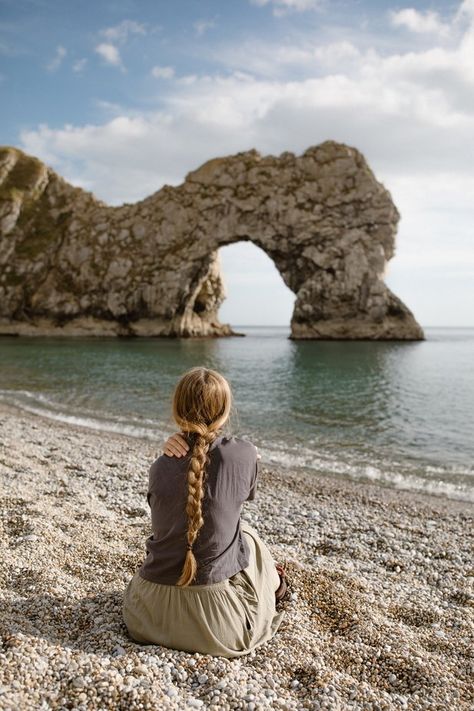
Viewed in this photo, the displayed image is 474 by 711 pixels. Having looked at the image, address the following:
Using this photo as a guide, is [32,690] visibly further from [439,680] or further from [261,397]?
[261,397]

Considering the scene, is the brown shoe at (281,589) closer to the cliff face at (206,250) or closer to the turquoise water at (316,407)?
the turquoise water at (316,407)

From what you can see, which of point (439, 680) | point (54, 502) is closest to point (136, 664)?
point (439, 680)

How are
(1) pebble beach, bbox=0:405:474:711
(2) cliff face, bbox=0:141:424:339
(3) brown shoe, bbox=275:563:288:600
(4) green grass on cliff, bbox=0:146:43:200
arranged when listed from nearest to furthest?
(1) pebble beach, bbox=0:405:474:711 → (3) brown shoe, bbox=275:563:288:600 → (2) cliff face, bbox=0:141:424:339 → (4) green grass on cliff, bbox=0:146:43:200

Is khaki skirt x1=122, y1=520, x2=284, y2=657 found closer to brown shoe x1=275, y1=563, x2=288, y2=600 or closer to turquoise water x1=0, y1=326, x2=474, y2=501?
brown shoe x1=275, y1=563, x2=288, y2=600

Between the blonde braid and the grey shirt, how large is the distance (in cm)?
7

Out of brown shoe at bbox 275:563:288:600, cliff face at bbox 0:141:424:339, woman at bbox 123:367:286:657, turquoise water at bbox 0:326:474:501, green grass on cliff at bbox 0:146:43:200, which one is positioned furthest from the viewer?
green grass on cliff at bbox 0:146:43:200

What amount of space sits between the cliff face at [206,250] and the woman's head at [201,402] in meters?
91.1

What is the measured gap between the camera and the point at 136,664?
429cm

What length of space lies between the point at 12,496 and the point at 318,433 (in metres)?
13.4

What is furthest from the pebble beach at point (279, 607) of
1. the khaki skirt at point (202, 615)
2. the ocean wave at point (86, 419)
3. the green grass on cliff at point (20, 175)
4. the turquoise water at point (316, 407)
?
the green grass on cliff at point (20, 175)

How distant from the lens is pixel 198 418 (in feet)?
13.8

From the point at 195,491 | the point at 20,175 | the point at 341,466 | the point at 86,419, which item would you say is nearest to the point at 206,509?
the point at 195,491

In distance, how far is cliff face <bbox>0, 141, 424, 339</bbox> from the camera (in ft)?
307

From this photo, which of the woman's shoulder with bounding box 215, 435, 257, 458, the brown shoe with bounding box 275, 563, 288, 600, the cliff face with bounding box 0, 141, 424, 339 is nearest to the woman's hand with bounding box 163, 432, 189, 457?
the woman's shoulder with bounding box 215, 435, 257, 458
